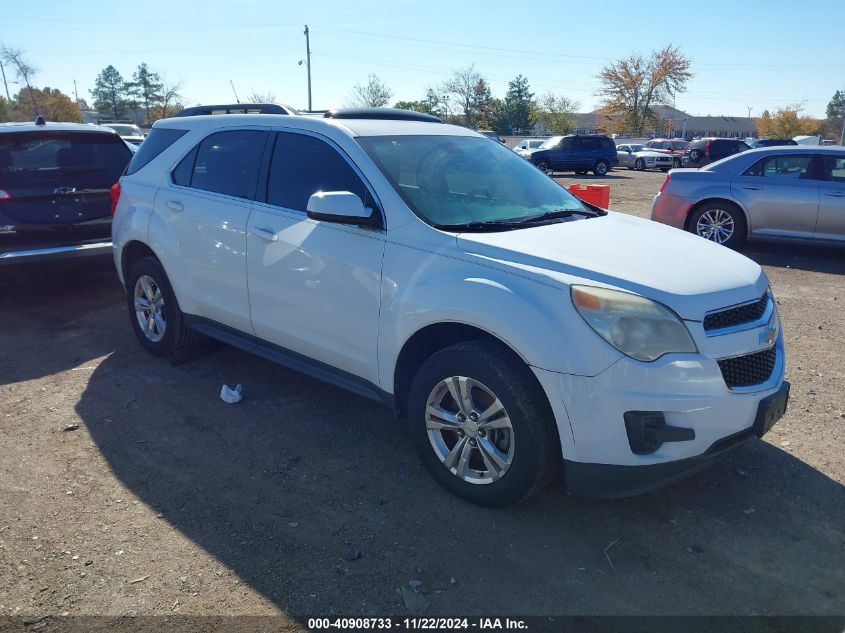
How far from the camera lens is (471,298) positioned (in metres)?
3.17

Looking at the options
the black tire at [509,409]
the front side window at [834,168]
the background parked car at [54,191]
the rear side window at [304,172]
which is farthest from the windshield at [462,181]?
the front side window at [834,168]

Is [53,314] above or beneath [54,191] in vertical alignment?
beneath

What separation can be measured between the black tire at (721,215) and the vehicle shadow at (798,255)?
31 centimetres

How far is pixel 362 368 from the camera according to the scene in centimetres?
378

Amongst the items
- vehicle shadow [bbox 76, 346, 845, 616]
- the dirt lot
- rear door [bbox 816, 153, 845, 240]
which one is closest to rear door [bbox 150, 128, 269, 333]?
the dirt lot

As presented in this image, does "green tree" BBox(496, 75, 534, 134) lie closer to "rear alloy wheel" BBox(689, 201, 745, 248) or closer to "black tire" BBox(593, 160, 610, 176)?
"black tire" BBox(593, 160, 610, 176)

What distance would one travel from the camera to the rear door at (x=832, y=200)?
920cm

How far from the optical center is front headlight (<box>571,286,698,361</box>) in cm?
288

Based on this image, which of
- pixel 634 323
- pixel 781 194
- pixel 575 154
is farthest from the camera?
pixel 575 154

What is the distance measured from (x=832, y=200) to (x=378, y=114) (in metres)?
7.45

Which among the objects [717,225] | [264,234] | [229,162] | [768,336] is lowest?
[717,225]

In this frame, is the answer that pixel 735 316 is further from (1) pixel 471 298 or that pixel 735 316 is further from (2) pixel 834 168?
(2) pixel 834 168

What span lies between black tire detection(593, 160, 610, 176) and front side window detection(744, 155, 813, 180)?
2283cm

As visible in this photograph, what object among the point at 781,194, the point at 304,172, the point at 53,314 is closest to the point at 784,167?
the point at 781,194
